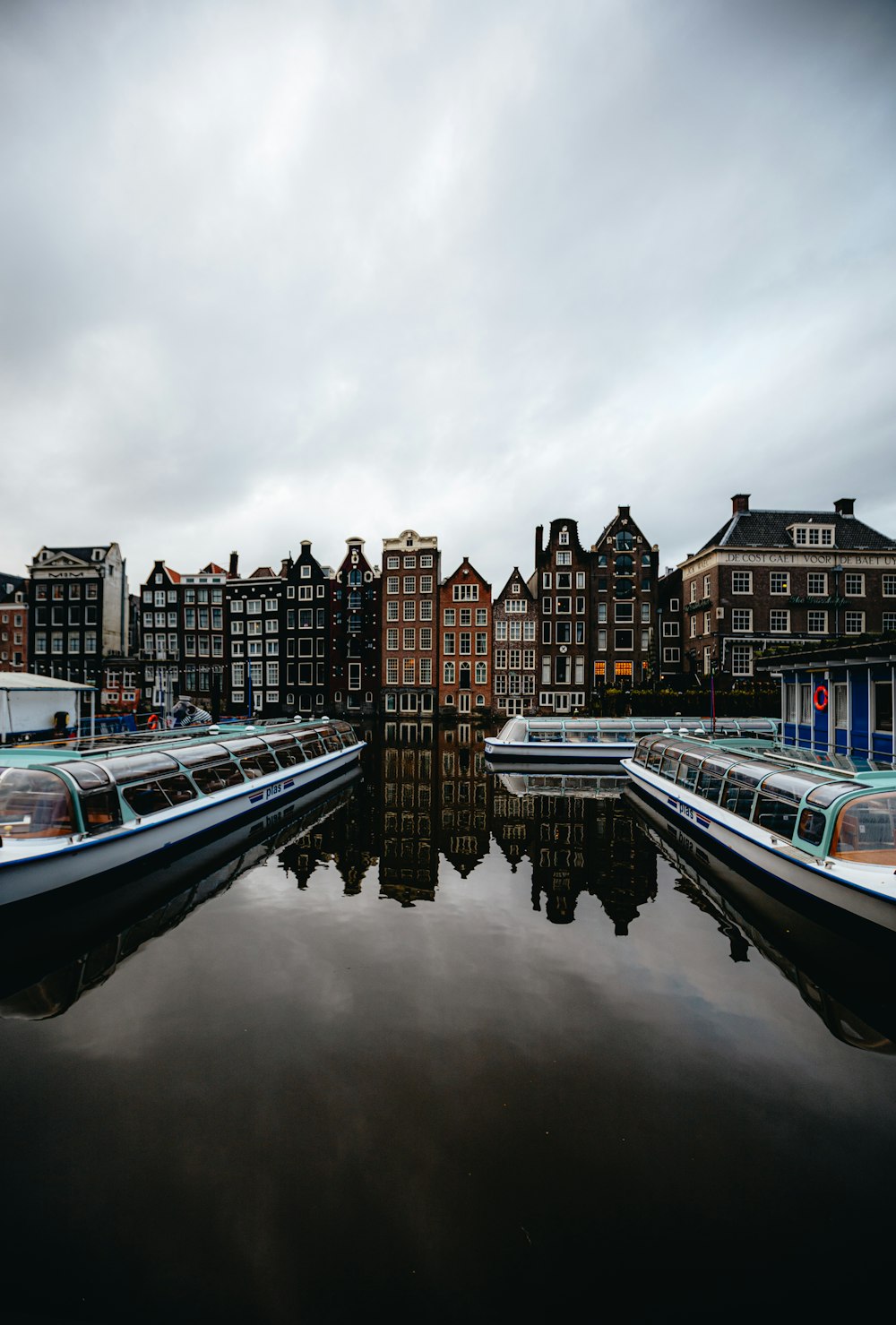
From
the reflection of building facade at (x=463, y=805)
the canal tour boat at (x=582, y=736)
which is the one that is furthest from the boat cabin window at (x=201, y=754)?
the canal tour boat at (x=582, y=736)

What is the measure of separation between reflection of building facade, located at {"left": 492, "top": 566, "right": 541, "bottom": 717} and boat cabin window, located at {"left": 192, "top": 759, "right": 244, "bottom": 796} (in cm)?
3841

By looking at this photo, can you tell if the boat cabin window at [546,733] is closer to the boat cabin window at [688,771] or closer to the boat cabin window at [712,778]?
the boat cabin window at [688,771]

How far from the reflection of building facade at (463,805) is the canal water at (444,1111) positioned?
3.37 m

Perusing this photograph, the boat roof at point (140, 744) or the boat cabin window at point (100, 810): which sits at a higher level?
the boat roof at point (140, 744)

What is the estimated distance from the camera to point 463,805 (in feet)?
63.3

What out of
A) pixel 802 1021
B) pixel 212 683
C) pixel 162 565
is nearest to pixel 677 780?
pixel 802 1021

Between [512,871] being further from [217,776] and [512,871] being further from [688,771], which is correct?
[217,776]

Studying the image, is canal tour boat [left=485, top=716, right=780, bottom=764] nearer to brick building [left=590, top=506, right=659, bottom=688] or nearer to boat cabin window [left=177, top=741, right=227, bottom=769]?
boat cabin window [left=177, top=741, right=227, bottom=769]

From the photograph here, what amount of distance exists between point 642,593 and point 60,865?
167ft

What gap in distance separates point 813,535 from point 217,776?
52685 mm

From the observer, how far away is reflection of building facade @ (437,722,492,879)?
45.9 feet

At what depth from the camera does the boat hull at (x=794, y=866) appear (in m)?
8.03

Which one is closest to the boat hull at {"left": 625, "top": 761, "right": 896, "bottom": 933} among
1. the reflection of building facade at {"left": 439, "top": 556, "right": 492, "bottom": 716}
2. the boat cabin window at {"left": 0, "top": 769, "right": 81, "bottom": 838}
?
the boat cabin window at {"left": 0, "top": 769, "right": 81, "bottom": 838}

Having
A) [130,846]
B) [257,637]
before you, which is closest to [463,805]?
[130,846]
